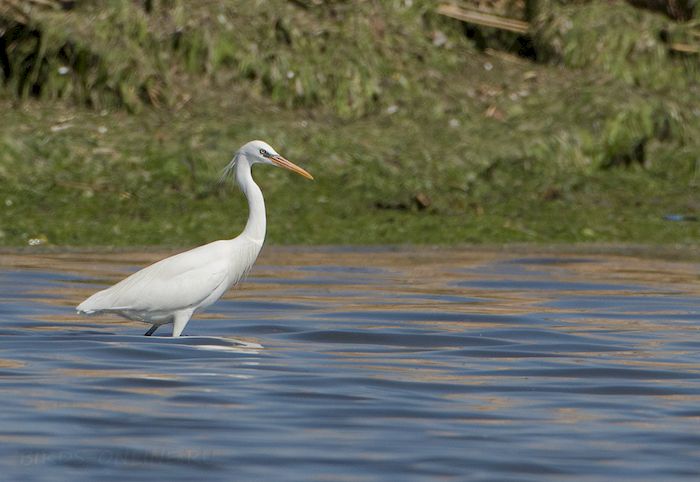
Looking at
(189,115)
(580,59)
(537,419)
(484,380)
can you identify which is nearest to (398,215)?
(189,115)

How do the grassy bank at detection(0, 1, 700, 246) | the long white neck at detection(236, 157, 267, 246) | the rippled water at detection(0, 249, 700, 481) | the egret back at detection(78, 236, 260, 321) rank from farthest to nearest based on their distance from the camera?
the grassy bank at detection(0, 1, 700, 246) < the long white neck at detection(236, 157, 267, 246) < the egret back at detection(78, 236, 260, 321) < the rippled water at detection(0, 249, 700, 481)

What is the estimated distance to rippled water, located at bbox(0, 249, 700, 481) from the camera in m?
7.64

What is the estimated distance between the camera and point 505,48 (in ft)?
77.0

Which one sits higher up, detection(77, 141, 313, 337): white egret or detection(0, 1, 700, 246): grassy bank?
detection(77, 141, 313, 337): white egret

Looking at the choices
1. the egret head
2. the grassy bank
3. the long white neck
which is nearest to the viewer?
the long white neck

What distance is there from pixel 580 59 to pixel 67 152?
24.5 ft

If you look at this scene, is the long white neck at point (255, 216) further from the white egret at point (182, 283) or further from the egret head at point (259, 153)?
the egret head at point (259, 153)

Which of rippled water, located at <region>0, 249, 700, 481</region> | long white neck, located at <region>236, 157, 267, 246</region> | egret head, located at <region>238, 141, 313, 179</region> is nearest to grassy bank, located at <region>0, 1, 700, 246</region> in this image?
rippled water, located at <region>0, 249, 700, 481</region>

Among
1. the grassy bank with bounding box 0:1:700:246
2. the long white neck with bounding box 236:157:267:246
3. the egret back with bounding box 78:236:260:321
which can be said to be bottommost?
the grassy bank with bounding box 0:1:700:246

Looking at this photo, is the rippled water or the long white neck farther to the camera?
the long white neck

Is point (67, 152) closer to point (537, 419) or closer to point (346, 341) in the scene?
point (346, 341)

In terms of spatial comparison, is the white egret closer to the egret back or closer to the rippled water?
the egret back

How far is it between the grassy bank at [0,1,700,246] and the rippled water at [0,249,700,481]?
162cm

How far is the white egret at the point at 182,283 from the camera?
11227 mm
